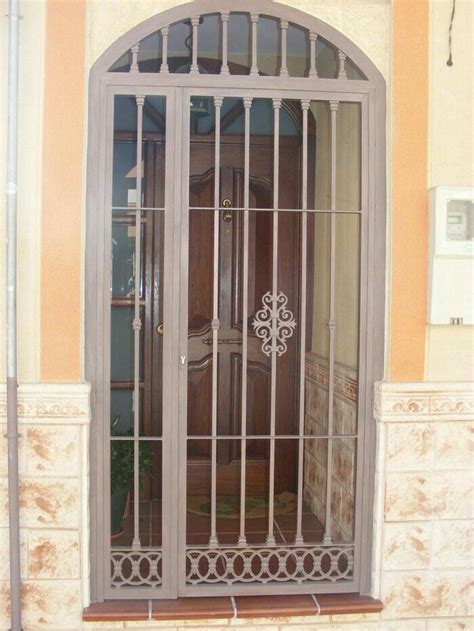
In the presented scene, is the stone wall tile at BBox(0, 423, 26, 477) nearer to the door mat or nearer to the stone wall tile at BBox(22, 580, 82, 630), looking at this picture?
the stone wall tile at BBox(22, 580, 82, 630)

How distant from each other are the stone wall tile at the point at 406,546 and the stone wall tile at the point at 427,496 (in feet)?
0.12

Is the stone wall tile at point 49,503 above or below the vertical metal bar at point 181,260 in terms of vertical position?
below

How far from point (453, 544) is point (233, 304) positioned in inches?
80.8

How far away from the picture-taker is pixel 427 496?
3148 mm

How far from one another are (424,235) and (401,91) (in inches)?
23.5

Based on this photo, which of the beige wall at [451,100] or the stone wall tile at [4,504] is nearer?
the stone wall tile at [4,504]

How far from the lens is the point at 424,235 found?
3123mm

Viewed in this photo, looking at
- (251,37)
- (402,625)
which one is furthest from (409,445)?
(251,37)

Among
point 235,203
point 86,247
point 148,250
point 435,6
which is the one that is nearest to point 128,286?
point 148,250

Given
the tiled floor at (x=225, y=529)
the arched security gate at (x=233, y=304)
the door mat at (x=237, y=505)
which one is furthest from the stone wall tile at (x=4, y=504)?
the door mat at (x=237, y=505)

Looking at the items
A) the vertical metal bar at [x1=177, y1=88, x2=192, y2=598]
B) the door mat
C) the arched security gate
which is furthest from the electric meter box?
the door mat

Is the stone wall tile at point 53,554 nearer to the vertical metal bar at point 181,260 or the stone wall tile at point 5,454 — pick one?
the stone wall tile at point 5,454

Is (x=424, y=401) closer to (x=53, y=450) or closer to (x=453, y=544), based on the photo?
(x=453, y=544)

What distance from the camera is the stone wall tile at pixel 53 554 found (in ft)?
9.89
